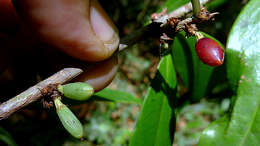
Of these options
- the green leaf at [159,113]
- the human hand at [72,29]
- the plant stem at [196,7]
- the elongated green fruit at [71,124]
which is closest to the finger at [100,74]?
the human hand at [72,29]

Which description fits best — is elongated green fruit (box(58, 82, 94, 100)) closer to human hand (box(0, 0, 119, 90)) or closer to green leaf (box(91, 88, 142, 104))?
human hand (box(0, 0, 119, 90))

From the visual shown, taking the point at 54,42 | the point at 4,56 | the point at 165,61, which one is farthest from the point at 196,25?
the point at 4,56

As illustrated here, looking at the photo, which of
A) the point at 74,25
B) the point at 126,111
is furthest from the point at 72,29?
the point at 126,111

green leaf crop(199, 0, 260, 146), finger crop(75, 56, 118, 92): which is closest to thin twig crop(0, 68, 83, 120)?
finger crop(75, 56, 118, 92)

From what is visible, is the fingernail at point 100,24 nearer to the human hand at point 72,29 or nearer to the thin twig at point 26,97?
the human hand at point 72,29

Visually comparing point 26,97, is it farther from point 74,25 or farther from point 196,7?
point 196,7

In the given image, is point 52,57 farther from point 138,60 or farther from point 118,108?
point 138,60
